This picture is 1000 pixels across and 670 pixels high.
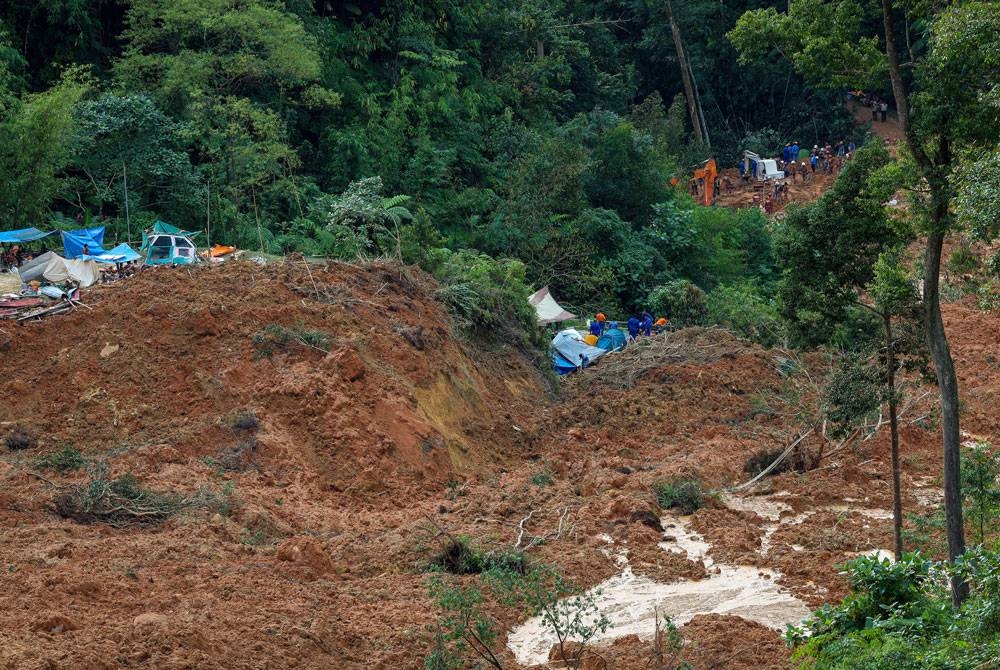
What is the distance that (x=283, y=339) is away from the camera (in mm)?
20250

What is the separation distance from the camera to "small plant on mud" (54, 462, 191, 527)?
15797 mm

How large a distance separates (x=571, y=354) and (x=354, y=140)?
10.7 metres

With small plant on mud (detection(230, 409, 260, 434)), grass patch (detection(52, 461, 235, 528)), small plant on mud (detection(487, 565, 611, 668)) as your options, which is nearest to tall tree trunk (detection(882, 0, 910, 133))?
small plant on mud (detection(487, 565, 611, 668))

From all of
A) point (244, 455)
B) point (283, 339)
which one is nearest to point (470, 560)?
point (244, 455)

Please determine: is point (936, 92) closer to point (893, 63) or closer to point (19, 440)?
point (893, 63)

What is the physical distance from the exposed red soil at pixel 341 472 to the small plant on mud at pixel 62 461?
1.04ft

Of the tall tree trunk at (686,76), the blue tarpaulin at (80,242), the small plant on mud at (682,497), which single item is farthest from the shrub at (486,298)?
the tall tree trunk at (686,76)

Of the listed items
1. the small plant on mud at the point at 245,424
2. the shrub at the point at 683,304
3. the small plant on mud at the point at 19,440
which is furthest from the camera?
the shrub at the point at 683,304

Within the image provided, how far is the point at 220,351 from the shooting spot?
19.9 m

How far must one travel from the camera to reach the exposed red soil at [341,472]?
1298 cm

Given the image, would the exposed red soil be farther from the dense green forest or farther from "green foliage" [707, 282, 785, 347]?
the dense green forest

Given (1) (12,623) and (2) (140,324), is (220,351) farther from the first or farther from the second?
(1) (12,623)

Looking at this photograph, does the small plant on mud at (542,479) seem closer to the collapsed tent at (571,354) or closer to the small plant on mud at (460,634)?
the small plant on mud at (460,634)

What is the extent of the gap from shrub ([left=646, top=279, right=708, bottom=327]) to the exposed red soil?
4.23 m
